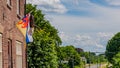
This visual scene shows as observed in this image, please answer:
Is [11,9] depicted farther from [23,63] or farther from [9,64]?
[23,63]

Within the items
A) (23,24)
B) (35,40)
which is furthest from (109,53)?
(23,24)

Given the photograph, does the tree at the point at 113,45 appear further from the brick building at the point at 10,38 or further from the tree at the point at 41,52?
the brick building at the point at 10,38

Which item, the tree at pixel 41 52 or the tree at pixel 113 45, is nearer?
the tree at pixel 41 52

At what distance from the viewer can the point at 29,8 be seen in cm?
7325

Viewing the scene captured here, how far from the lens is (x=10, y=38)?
939 inches

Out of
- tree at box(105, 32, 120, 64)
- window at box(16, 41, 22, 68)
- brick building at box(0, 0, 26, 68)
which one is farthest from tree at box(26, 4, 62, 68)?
tree at box(105, 32, 120, 64)

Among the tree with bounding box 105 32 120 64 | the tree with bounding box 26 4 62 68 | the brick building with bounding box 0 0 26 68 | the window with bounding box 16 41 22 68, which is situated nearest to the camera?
the brick building with bounding box 0 0 26 68

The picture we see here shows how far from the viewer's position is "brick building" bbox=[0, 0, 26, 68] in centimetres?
2139

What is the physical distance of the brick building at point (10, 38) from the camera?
2139 cm

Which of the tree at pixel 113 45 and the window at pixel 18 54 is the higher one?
the tree at pixel 113 45

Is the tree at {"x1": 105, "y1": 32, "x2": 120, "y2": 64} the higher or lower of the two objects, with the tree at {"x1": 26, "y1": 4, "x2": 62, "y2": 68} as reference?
higher

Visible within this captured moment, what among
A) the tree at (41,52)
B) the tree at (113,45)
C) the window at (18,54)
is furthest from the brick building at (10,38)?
the tree at (113,45)

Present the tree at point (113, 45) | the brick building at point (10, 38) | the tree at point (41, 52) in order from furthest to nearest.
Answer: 1. the tree at point (113, 45)
2. the tree at point (41, 52)
3. the brick building at point (10, 38)

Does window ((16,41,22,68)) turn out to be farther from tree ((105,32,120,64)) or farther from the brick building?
tree ((105,32,120,64))
